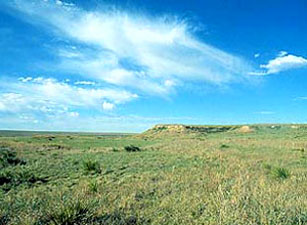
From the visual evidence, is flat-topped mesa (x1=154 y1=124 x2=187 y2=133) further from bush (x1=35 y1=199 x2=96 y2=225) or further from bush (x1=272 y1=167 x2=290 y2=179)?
bush (x1=35 y1=199 x2=96 y2=225)

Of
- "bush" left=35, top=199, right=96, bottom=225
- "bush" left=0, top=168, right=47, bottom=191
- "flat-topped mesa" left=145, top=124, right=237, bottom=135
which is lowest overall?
"bush" left=0, top=168, right=47, bottom=191

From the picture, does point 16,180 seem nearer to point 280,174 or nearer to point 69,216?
point 69,216

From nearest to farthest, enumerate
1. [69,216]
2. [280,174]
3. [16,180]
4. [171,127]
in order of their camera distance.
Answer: [69,216] → [280,174] → [16,180] → [171,127]

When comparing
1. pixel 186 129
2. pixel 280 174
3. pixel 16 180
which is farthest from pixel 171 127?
pixel 280 174

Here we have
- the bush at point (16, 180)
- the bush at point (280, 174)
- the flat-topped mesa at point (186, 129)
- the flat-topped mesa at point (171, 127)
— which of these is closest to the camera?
the bush at point (280, 174)

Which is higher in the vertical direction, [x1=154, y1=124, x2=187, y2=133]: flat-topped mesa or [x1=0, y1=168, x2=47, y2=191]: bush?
[x1=154, y1=124, x2=187, y2=133]: flat-topped mesa

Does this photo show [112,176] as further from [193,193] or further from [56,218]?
[56,218]

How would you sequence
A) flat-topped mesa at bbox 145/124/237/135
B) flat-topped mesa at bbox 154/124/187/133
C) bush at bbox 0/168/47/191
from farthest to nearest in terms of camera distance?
flat-topped mesa at bbox 154/124/187/133 < flat-topped mesa at bbox 145/124/237/135 < bush at bbox 0/168/47/191

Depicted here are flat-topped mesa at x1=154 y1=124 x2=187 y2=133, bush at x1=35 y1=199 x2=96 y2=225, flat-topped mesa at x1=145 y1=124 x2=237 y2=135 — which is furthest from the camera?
flat-topped mesa at x1=154 y1=124 x2=187 y2=133

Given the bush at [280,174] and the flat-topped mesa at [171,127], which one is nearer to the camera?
→ the bush at [280,174]

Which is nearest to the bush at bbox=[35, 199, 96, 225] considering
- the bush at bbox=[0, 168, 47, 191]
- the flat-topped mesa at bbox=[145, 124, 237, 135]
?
the bush at bbox=[0, 168, 47, 191]

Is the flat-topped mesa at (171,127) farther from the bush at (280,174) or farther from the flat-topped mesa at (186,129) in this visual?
the bush at (280,174)

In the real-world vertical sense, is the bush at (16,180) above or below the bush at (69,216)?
below

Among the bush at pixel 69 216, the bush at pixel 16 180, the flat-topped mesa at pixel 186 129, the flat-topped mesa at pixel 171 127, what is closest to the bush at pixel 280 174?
the bush at pixel 69 216
